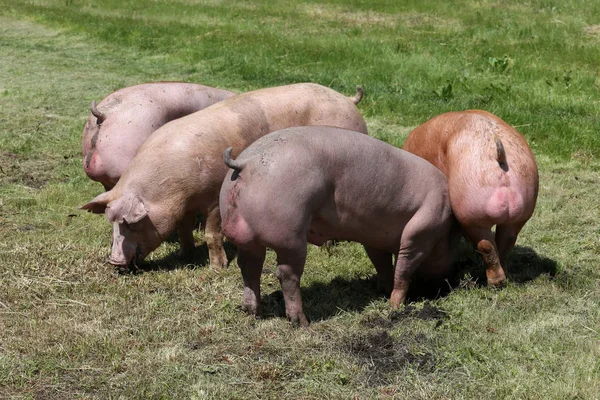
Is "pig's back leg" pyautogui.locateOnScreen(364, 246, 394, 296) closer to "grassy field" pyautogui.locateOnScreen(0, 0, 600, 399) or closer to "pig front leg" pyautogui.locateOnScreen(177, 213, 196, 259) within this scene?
"grassy field" pyautogui.locateOnScreen(0, 0, 600, 399)

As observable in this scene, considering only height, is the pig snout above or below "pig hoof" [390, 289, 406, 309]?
below

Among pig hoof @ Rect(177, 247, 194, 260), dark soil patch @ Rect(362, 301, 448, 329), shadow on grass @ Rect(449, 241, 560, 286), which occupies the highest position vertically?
dark soil patch @ Rect(362, 301, 448, 329)

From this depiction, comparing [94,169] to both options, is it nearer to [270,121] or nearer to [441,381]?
[270,121]

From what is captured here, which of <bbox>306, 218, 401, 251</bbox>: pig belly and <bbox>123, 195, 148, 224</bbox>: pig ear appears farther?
<bbox>123, 195, 148, 224</bbox>: pig ear

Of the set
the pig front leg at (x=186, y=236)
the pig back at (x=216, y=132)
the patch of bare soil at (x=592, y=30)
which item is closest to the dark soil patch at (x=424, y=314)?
the pig back at (x=216, y=132)

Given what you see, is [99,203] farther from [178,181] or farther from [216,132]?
[216,132]

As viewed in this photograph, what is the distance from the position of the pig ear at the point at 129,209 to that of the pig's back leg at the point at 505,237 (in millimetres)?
2607

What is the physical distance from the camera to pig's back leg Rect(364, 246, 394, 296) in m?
6.05

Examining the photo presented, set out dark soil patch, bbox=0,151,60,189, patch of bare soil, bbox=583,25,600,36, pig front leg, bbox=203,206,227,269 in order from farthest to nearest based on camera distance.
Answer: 1. patch of bare soil, bbox=583,25,600,36
2. dark soil patch, bbox=0,151,60,189
3. pig front leg, bbox=203,206,227,269

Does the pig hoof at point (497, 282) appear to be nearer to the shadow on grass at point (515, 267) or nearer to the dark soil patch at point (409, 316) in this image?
the shadow on grass at point (515, 267)

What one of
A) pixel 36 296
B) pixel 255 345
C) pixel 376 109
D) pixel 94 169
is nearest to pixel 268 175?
pixel 255 345

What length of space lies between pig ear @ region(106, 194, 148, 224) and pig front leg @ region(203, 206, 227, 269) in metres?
0.56

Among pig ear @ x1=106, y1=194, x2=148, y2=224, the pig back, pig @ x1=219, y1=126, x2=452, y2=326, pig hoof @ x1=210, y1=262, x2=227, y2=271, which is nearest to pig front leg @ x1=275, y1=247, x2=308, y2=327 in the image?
pig @ x1=219, y1=126, x2=452, y2=326

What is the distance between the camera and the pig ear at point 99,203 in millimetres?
6262
